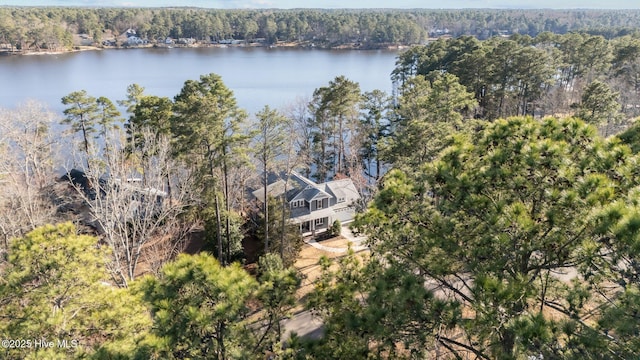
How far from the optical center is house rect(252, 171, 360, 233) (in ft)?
67.6

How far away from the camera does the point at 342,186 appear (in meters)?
22.1

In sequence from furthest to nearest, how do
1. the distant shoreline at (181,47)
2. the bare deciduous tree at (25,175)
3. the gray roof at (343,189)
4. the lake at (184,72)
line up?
the distant shoreline at (181,47) → the lake at (184,72) → the gray roof at (343,189) → the bare deciduous tree at (25,175)

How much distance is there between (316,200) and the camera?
68.0ft

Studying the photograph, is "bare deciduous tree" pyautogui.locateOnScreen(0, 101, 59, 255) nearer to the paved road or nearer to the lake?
the paved road

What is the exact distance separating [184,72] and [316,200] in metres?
42.4

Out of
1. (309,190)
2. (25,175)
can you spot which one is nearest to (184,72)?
(309,190)

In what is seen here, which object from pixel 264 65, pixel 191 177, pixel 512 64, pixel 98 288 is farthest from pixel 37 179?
pixel 264 65

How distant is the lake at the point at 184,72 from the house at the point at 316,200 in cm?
1596

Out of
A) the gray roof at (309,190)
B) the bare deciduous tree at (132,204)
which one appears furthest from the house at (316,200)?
the bare deciduous tree at (132,204)

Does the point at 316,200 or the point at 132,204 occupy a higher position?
the point at 132,204

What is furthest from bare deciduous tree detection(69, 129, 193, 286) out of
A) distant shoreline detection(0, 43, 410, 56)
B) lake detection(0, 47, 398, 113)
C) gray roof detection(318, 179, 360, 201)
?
distant shoreline detection(0, 43, 410, 56)

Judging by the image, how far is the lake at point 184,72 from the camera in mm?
41688

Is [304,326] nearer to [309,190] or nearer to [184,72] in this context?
[309,190]

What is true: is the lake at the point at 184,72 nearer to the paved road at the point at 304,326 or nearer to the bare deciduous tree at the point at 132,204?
the bare deciduous tree at the point at 132,204
